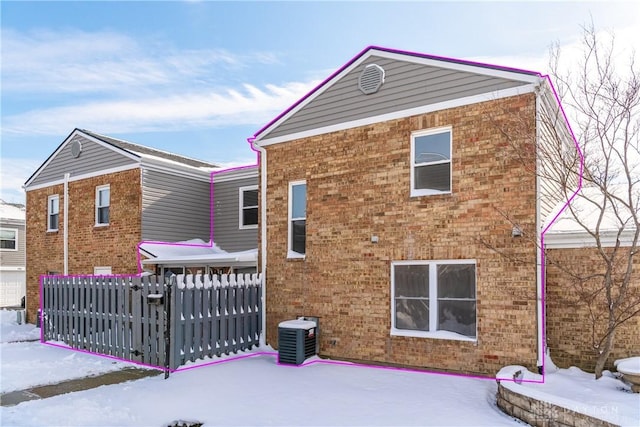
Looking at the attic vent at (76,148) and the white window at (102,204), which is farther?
the attic vent at (76,148)

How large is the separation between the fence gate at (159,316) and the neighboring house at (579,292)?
20.6 ft

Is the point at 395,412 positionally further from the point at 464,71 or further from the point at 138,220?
the point at 138,220

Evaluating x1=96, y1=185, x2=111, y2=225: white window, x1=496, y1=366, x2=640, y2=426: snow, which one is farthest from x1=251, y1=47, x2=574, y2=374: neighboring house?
x1=96, y1=185, x2=111, y2=225: white window

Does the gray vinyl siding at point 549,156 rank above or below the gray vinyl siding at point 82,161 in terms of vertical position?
below

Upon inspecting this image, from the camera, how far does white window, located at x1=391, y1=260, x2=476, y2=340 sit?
8.98 meters

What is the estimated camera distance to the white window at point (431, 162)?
372 inches

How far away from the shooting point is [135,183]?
1583cm

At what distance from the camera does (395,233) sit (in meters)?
9.80

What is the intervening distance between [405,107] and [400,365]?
5030 mm

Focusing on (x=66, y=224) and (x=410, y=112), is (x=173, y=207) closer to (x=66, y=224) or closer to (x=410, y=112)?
(x=66, y=224)

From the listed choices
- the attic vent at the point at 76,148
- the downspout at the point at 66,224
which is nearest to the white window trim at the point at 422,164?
the attic vent at the point at 76,148

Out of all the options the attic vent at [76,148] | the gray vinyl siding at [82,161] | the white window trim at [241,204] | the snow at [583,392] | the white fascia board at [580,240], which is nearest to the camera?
the snow at [583,392]

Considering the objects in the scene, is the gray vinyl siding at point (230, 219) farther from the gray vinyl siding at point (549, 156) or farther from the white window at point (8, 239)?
the white window at point (8, 239)

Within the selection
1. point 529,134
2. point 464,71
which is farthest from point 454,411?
point 464,71
